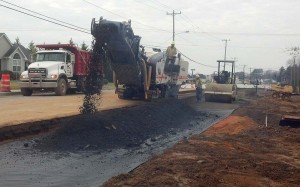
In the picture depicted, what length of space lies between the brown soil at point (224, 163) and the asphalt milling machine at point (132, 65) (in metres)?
6.13

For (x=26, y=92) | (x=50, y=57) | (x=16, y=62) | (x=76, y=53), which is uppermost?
(x=16, y=62)

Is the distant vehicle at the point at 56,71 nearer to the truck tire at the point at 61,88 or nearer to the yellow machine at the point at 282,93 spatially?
the truck tire at the point at 61,88

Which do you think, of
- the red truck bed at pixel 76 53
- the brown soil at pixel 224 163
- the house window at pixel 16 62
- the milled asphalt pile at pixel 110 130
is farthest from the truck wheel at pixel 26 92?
the house window at pixel 16 62

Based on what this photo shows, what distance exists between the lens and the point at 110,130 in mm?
10273

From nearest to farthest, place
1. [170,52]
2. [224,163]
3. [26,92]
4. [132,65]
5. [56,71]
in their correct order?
[224,163]
[132,65]
[170,52]
[56,71]
[26,92]

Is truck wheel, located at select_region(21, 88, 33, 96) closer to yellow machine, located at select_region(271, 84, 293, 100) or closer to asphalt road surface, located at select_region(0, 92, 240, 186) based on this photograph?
asphalt road surface, located at select_region(0, 92, 240, 186)

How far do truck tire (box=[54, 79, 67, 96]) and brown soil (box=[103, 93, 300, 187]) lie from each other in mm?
13008

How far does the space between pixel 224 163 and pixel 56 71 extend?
16.3 m

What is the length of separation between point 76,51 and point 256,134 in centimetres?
1489

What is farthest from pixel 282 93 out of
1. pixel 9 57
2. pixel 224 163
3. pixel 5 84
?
pixel 9 57

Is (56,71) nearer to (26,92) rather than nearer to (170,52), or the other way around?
(26,92)

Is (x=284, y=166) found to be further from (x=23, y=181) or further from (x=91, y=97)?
(x=91, y=97)

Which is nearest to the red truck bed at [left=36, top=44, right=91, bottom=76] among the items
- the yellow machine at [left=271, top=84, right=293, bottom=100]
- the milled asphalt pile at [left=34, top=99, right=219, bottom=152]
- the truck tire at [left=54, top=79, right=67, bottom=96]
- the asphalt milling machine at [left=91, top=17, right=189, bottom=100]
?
the truck tire at [left=54, top=79, right=67, bottom=96]

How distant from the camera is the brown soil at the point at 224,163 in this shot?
19.7 feet
